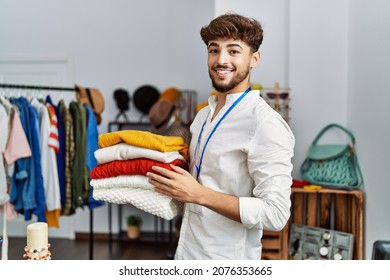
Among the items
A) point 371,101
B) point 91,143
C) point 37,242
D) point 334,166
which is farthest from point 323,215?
point 37,242

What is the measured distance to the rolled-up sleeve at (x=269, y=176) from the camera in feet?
2.41

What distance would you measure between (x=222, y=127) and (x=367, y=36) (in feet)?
4.14

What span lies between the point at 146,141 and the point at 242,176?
22 cm

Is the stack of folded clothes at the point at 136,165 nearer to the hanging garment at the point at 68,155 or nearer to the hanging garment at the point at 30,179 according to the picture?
the hanging garment at the point at 30,179

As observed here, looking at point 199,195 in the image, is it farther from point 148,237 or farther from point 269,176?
point 148,237

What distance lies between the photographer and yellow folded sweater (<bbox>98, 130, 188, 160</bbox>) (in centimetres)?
83

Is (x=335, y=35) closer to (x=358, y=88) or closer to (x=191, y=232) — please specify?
(x=358, y=88)

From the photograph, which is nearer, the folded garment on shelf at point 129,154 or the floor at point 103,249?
the folded garment on shelf at point 129,154

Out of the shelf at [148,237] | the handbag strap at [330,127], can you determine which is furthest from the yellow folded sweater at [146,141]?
the shelf at [148,237]

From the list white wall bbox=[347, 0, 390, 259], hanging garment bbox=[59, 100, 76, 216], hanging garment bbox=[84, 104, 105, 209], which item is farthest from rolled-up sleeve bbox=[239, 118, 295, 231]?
hanging garment bbox=[59, 100, 76, 216]

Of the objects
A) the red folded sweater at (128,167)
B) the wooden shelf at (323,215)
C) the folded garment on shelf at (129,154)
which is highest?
the folded garment on shelf at (129,154)

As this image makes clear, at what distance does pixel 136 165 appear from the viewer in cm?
85

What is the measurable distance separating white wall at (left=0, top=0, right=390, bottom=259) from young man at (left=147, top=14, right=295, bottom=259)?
98 centimetres
